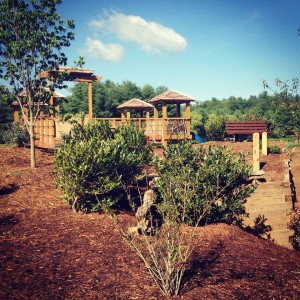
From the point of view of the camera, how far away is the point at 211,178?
6.45 meters

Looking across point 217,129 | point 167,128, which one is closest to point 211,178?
point 167,128

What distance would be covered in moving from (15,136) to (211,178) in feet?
40.9

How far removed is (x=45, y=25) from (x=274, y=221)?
35.4 ft

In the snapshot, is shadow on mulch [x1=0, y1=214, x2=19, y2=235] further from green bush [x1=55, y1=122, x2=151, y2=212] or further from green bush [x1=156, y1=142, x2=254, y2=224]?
green bush [x1=156, y1=142, x2=254, y2=224]

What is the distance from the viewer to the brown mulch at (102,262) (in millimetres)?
3705

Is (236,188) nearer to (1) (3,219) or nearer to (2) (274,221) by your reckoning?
(2) (274,221)

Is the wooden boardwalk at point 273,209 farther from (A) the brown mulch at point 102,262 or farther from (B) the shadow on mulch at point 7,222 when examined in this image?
(B) the shadow on mulch at point 7,222

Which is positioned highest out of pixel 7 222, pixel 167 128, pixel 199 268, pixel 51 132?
pixel 167 128

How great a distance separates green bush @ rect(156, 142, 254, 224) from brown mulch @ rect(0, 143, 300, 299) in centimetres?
47

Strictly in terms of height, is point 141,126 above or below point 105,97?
below

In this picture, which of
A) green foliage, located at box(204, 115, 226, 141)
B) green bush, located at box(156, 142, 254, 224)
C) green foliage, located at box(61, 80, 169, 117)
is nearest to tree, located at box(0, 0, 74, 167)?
green bush, located at box(156, 142, 254, 224)

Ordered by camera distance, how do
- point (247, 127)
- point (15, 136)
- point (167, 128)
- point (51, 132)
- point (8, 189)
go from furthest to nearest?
1. point (247, 127)
2. point (167, 128)
3. point (15, 136)
4. point (51, 132)
5. point (8, 189)

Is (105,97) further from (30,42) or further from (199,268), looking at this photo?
(199,268)

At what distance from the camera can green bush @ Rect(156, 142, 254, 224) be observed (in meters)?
6.37
